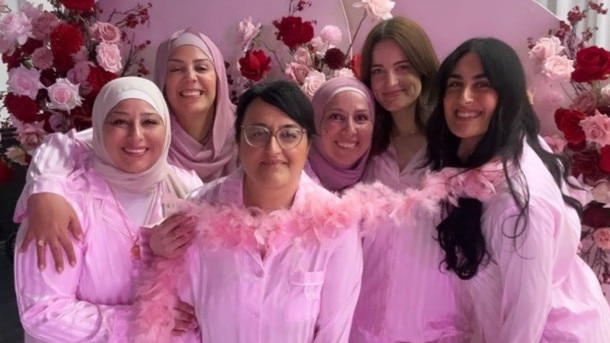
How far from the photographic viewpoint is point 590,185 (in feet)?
8.36

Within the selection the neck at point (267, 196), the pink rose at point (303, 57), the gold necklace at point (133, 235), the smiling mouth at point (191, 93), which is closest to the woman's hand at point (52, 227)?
the gold necklace at point (133, 235)

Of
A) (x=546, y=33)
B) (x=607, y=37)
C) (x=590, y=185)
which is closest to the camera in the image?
(x=590, y=185)

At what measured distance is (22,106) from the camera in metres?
2.95

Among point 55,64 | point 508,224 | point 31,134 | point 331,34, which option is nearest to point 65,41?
point 55,64

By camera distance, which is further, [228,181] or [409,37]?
[409,37]

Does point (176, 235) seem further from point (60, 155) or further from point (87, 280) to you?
point (60, 155)

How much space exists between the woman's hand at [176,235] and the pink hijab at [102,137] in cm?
29

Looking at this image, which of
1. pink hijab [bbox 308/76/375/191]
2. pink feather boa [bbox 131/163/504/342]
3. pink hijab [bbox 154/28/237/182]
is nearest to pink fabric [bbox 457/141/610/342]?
pink feather boa [bbox 131/163/504/342]

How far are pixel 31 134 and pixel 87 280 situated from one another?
1352mm

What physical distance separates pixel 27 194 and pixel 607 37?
352cm

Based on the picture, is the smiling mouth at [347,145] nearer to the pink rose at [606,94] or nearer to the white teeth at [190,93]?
the white teeth at [190,93]

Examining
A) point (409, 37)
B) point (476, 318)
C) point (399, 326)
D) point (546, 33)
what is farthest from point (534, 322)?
point (546, 33)

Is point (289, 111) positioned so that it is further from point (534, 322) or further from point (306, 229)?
point (534, 322)

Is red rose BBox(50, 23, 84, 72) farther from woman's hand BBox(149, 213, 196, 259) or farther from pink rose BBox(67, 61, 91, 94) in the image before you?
woman's hand BBox(149, 213, 196, 259)
